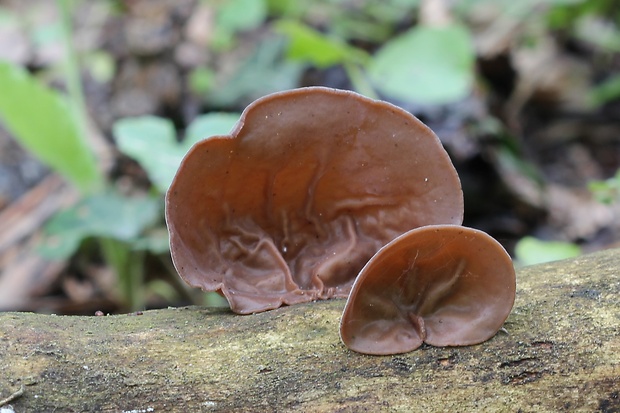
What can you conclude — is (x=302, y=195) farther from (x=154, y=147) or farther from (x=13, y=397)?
(x=154, y=147)

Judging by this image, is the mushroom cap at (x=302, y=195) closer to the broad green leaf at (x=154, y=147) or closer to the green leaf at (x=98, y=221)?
the broad green leaf at (x=154, y=147)

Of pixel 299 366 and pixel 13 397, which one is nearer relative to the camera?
pixel 13 397

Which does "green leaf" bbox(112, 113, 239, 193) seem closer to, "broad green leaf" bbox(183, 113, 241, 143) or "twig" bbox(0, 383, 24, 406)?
"broad green leaf" bbox(183, 113, 241, 143)

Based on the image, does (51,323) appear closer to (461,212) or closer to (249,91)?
(461,212)

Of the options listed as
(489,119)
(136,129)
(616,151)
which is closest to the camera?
(136,129)

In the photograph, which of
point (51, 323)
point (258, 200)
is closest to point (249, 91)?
Answer: point (258, 200)

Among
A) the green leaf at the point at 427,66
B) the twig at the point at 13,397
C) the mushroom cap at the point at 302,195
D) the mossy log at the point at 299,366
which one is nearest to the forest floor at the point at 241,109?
the green leaf at the point at 427,66

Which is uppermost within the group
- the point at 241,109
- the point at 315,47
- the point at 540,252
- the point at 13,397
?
the point at 315,47

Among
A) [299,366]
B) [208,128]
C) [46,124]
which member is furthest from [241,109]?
[299,366]
